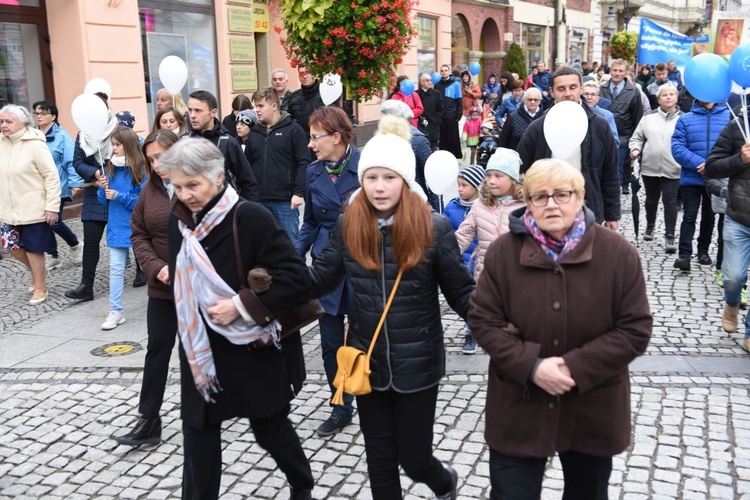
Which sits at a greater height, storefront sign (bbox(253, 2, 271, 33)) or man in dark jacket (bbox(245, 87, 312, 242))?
storefront sign (bbox(253, 2, 271, 33))

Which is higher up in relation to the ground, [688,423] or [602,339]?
[602,339]

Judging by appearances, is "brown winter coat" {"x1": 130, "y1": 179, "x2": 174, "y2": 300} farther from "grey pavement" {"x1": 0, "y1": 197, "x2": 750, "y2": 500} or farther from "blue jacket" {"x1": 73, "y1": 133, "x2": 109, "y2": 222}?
"blue jacket" {"x1": 73, "y1": 133, "x2": 109, "y2": 222}

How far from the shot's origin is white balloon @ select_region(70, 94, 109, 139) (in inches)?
285

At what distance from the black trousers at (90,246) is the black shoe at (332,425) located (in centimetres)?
414

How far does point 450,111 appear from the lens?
53.9ft

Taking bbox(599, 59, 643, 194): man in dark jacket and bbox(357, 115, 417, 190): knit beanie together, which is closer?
bbox(357, 115, 417, 190): knit beanie

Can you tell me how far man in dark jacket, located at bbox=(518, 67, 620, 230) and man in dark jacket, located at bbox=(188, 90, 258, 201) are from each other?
7.15ft

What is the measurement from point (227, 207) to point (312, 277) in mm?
496

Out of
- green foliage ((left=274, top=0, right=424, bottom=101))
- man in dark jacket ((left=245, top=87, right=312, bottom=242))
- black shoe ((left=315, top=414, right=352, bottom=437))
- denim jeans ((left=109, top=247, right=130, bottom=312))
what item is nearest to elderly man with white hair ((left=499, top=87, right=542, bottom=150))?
green foliage ((left=274, top=0, right=424, bottom=101))

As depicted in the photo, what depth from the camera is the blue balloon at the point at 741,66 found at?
603 centimetres

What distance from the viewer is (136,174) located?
265 inches

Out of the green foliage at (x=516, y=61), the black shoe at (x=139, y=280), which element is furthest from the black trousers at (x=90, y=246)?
the green foliage at (x=516, y=61)

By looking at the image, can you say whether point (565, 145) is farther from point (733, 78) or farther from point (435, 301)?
point (435, 301)

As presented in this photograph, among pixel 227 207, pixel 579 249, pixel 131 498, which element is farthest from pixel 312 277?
pixel 131 498
